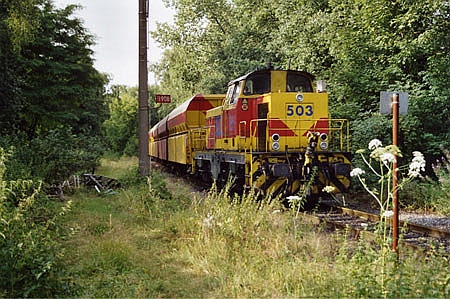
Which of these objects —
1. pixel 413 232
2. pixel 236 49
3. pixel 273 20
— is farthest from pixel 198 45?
pixel 413 232

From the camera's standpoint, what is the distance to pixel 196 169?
1656 centimetres

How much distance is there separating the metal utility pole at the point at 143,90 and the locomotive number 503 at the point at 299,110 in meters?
4.48

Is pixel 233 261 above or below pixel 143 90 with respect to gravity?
below

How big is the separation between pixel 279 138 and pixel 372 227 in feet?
Result: 10.8

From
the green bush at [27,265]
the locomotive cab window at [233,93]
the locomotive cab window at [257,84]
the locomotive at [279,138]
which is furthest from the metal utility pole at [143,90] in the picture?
the green bush at [27,265]

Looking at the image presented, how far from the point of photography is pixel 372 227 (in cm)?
837

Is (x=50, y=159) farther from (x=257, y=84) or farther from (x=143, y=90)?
(x=257, y=84)

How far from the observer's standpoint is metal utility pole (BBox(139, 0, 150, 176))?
1377cm

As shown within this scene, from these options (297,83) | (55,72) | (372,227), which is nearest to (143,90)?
(297,83)

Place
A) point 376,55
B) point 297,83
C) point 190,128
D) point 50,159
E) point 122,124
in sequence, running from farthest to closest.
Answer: point 122,124 → point 190,128 → point 376,55 → point 50,159 → point 297,83

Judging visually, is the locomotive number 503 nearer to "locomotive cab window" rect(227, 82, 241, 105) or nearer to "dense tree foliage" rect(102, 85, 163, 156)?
"locomotive cab window" rect(227, 82, 241, 105)

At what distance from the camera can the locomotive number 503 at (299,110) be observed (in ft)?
36.8

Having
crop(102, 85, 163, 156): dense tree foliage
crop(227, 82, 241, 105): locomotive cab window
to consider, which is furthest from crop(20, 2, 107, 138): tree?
crop(102, 85, 163, 156): dense tree foliage

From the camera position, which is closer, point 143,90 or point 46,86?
point 143,90
